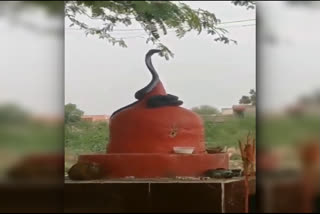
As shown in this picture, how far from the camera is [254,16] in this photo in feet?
12.4

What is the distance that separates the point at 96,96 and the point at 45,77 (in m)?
0.35

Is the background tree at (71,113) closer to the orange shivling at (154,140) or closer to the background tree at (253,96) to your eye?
the orange shivling at (154,140)

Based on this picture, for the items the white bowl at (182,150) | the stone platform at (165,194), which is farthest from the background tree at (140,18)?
the stone platform at (165,194)

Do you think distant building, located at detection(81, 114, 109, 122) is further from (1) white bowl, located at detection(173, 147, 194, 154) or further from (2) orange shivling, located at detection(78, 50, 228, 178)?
(1) white bowl, located at detection(173, 147, 194, 154)

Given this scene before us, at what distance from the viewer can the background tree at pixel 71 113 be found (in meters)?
3.90

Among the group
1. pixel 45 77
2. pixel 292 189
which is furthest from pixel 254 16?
pixel 45 77

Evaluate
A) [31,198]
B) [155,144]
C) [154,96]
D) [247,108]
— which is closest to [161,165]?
[155,144]

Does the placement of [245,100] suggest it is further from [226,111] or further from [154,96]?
[154,96]

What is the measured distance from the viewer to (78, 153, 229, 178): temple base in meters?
3.89

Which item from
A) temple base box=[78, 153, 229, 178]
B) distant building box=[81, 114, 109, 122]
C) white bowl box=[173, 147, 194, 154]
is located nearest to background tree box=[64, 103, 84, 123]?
distant building box=[81, 114, 109, 122]

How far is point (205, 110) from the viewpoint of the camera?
12.7 ft

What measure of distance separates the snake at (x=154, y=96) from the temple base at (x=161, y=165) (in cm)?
32

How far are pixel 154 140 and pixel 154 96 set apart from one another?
0.92 ft

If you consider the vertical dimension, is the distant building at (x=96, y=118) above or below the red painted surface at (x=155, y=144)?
above
